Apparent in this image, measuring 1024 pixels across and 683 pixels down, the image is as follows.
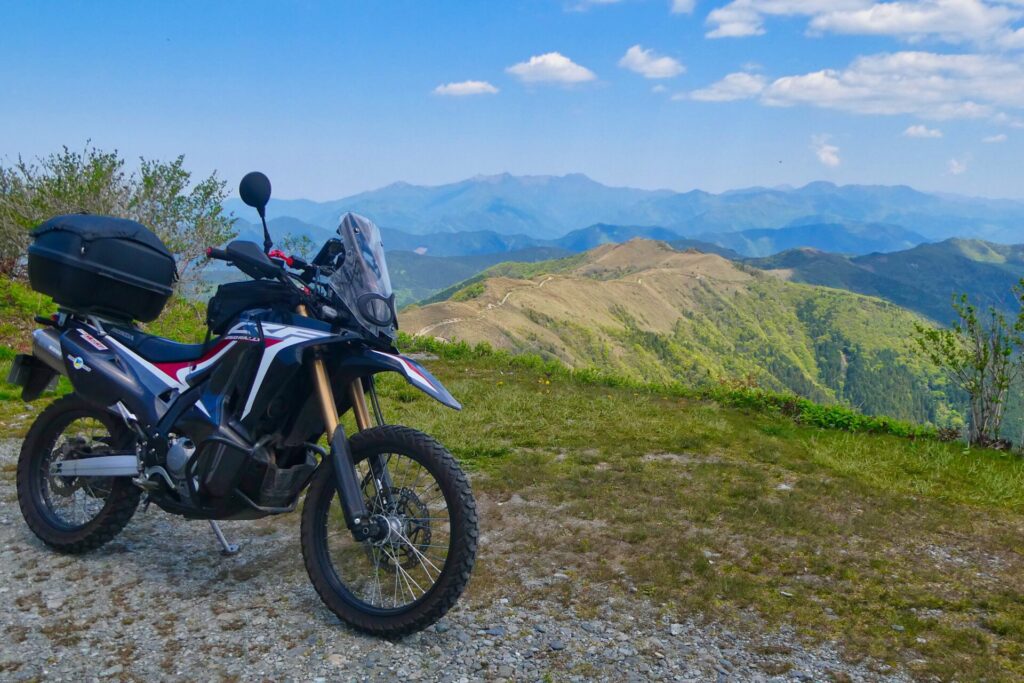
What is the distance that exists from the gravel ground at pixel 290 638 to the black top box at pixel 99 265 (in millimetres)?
1625

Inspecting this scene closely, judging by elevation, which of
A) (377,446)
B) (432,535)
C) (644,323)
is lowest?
(644,323)

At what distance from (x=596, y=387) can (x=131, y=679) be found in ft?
26.4

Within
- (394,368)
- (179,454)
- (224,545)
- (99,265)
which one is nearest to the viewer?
(394,368)

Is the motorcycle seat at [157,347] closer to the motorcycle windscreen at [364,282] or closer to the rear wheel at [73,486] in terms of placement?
the rear wheel at [73,486]

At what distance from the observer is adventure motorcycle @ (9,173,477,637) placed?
151 inches

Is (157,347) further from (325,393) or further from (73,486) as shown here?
(325,393)

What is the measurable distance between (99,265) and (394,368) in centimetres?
213

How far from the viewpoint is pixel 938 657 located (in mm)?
3826

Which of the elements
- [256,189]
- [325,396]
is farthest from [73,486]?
[256,189]

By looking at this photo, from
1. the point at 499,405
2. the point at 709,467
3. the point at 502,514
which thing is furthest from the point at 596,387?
the point at 502,514

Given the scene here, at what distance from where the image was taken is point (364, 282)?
12.6ft

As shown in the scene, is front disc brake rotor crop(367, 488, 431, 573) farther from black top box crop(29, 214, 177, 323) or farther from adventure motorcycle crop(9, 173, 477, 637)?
black top box crop(29, 214, 177, 323)

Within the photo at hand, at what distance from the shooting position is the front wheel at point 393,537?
3787mm

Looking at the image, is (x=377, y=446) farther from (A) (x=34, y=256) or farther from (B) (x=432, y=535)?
(A) (x=34, y=256)
